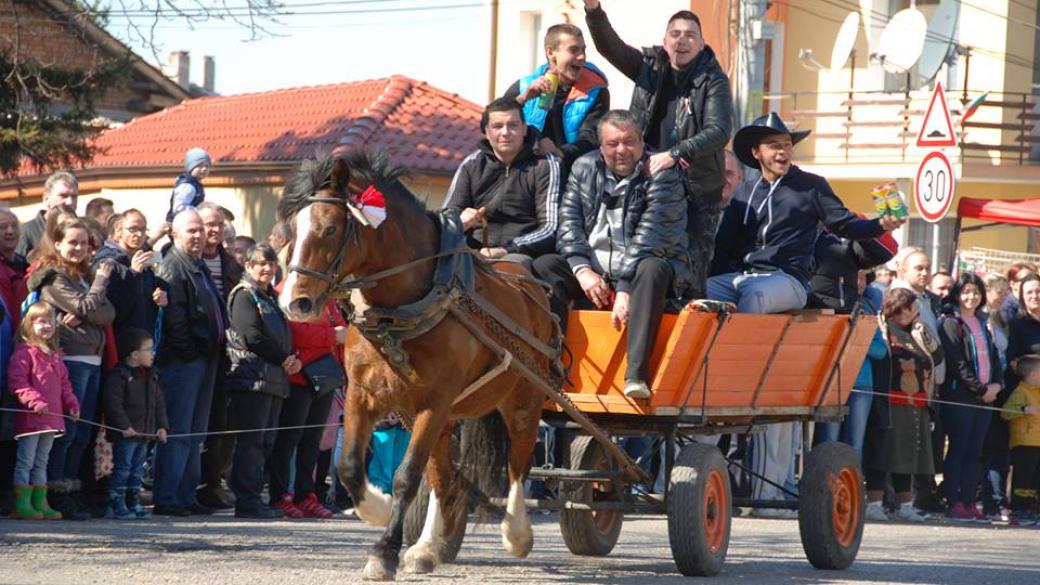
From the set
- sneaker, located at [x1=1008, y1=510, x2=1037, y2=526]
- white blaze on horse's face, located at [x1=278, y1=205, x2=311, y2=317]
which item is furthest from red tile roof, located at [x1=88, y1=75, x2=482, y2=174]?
white blaze on horse's face, located at [x1=278, y1=205, x2=311, y2=317]

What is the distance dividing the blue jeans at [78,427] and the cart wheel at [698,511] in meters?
4.47

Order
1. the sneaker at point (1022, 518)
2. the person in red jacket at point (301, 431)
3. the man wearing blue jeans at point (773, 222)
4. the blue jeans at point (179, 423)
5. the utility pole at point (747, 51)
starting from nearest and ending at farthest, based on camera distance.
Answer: the man wearing blue jeans at point (773, 222) → the blue jeans at point (179, 423) → the person in red jacket at point (301, 431) → the sneaker at point (1022, 518) → the utility pole at point (747, 51)

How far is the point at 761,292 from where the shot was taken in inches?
452

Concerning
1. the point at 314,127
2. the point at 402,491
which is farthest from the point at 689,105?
the point at 314,127

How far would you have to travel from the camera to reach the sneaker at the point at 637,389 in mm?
10344

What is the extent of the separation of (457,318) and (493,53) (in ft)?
85.3

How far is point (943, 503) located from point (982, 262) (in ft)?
44.0

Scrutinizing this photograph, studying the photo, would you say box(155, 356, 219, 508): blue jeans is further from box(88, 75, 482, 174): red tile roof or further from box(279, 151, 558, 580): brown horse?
box(88, 75, 482, 174): red tile roof

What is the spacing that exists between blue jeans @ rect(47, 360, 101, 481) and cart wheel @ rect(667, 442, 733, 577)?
4469 mm

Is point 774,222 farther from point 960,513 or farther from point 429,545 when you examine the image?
point 960,513

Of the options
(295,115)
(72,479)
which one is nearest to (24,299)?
(72,479)

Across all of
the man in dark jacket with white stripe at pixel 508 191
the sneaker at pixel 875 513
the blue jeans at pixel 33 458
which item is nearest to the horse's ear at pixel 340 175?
the man in dark jacket with white stripe at pixel 508 191

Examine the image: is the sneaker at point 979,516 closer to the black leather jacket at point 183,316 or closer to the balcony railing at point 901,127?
the black leather jacket at point 183,316

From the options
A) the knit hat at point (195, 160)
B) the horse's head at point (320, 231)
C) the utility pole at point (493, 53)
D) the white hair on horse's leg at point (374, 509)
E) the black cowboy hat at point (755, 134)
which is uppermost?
the utility pole at point (493, 53)
